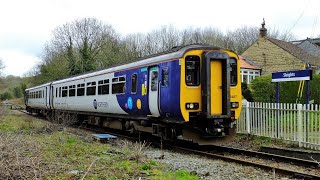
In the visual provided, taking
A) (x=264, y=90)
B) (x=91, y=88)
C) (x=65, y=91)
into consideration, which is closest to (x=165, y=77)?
(x=91, y=88)

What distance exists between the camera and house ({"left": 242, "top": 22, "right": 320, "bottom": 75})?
3181cm

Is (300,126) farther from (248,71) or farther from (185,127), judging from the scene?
(248,71)

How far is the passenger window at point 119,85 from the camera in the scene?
1390 cm

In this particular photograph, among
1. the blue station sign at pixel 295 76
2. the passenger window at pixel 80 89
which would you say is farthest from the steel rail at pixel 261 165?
the passenger window at pixel 80 89

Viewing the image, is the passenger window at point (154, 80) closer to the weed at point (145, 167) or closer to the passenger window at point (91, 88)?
the weed at point (145, 167)

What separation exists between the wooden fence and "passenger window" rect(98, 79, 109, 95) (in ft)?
18.6

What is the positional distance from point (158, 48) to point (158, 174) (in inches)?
1794

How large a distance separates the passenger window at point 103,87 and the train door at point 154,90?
4.09 metres

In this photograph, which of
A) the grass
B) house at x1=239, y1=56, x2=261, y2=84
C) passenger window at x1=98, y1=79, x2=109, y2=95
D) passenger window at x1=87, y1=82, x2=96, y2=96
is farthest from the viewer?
house at x1=239, y1=56, x2=261, y2=84

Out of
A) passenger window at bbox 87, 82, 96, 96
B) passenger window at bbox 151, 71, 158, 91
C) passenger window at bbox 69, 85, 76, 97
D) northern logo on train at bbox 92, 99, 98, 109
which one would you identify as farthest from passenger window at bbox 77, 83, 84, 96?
passenger window at bbox 151, 71, 158, 91

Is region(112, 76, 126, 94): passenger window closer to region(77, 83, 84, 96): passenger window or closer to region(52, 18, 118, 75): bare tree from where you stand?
region(77, 83, 84, 96): passenger window

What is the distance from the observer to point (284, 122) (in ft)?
39.9

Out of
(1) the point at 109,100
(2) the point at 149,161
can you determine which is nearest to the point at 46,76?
(1) the point at 109,100

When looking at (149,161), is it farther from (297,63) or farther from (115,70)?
(297,63)
